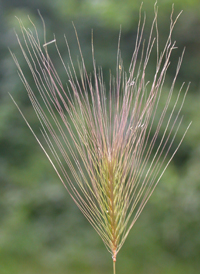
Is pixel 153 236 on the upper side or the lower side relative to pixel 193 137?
lower

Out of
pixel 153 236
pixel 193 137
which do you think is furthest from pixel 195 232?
pixel 193 137

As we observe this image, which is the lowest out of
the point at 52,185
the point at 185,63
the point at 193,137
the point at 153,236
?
the point at 153,236

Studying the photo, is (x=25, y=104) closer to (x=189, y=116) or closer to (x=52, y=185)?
(x=52, y=185)

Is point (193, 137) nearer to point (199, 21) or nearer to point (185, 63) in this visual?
point (185, 63)

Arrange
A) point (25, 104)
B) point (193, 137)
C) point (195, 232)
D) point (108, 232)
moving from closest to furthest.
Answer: point (108, 232)
point (193, 137)
point (195, 232)
point (25, 104)

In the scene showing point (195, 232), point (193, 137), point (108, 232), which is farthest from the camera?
point (195, 232)

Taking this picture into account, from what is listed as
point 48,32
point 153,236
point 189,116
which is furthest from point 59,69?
point 153,236

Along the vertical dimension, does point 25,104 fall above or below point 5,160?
above

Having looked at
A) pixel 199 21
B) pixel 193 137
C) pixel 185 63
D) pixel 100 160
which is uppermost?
pixel 100 160

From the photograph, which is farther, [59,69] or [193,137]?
[59,69]
